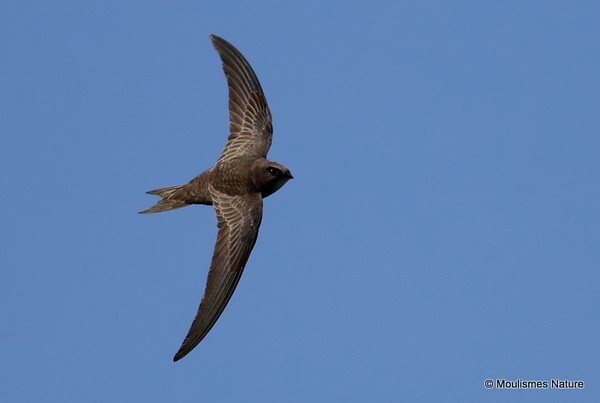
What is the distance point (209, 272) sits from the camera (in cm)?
1567

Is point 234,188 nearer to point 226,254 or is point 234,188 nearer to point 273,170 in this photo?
point 273,170

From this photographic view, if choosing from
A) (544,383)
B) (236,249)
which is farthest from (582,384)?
(236,249)

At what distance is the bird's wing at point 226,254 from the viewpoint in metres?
15.2

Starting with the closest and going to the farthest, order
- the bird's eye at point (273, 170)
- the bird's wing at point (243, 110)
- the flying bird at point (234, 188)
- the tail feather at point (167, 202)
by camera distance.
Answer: the flying bird at point (234, 188), the bird's eye at point (273, 170), the tail feather at point (167, 202), the bird's wing at point (243, 110)

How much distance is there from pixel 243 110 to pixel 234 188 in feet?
4.87

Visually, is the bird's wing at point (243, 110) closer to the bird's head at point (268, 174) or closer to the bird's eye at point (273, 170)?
the bird's head at point (268, 174)

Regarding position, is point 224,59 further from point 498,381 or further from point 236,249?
point 498,381

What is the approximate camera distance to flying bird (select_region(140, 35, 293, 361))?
613 inches

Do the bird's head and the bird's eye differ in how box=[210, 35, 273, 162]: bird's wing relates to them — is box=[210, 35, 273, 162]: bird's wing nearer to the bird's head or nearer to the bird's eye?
the bird's head

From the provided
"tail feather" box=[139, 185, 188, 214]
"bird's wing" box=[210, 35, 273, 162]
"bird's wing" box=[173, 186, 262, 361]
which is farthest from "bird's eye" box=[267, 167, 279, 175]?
"tail feather" box=[139, 185, 188, 214]

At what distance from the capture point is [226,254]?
16.0m

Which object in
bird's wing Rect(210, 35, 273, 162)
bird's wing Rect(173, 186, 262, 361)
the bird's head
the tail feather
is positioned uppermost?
bird's wing Rect(210, 35, 273, 162)

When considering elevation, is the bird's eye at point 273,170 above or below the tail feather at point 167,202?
above

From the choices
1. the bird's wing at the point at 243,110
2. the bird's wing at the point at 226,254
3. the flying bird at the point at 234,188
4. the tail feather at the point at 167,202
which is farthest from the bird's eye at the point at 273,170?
the tail feather at the point at 167,202
